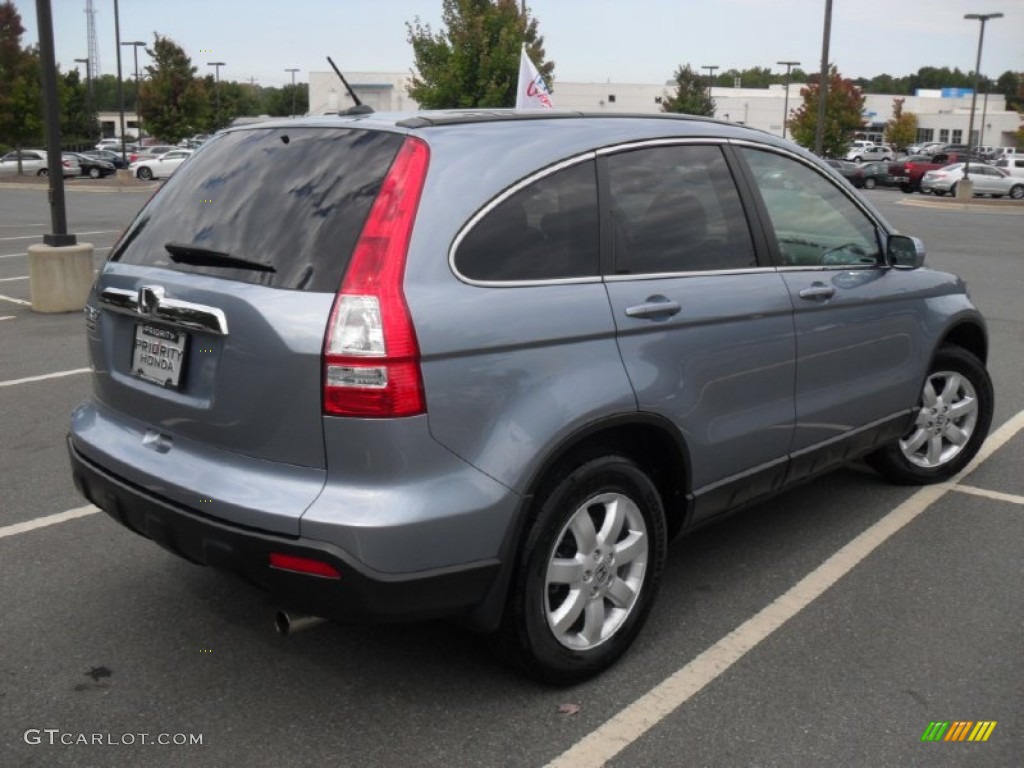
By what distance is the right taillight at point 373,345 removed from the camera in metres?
2.71

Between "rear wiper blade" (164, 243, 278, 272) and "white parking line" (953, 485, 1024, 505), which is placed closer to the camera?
"rear wiper blade" (164, 243, 278, 272)

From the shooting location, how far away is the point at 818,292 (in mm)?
4094

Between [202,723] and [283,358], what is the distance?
115 centimetres

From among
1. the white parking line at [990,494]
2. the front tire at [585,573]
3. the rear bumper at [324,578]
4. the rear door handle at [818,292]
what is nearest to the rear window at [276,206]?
the rear bumper at [324,578]

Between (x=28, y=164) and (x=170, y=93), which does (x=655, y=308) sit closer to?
(x=28, y=164)

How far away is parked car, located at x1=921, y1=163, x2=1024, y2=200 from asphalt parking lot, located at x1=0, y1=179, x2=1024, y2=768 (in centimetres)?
3927

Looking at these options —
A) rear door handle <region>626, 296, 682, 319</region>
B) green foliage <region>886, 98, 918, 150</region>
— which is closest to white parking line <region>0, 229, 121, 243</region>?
rear door handle <region>626, 296, 682, 319</region>

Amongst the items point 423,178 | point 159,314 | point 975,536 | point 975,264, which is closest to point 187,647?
point 159,314

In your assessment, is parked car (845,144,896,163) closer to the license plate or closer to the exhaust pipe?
the license plate

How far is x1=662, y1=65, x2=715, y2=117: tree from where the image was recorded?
192 feet

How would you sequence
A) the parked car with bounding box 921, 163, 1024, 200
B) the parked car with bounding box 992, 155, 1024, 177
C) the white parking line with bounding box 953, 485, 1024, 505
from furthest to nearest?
the parked car with bounding box 992, 155, 1024, 177 < the parked car with bounding box 921, 163, 1024, 200 < the white parking line with bounding box 953, 485, 1024, 505

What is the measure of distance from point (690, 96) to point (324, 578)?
60072 mm

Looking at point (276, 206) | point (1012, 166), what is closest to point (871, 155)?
point (1012, 166)

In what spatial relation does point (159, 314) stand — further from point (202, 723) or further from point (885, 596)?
point (885, 596)
